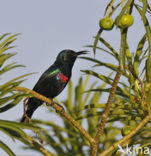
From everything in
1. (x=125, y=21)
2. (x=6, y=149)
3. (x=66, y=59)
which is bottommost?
(x=6, y=149)

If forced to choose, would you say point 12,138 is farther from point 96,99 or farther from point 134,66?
point 96,99

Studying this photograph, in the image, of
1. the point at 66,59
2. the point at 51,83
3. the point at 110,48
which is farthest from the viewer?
the point at 66,59

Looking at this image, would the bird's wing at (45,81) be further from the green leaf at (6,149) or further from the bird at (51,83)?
the green leaf at (6,149)

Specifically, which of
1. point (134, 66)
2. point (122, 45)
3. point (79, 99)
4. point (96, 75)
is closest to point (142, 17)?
point (122, 45)

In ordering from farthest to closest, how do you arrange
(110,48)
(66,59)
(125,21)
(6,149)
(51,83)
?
1. (66,59)
2. (51,83)
3. (110,48)
4. (6,149)
5. (125,21)

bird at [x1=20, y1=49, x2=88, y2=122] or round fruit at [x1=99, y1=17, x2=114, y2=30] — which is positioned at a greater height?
round fruit at [x1=99, y1=17, x2=114, y2=30]

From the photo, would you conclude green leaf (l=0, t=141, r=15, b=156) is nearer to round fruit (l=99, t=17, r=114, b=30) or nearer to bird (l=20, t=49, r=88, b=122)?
round fruit (l=99, t=17, r=114, b=30)

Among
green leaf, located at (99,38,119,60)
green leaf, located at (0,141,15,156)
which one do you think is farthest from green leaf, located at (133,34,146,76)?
green leaf, located at (0,141,15,156)

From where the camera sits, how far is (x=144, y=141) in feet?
10.3

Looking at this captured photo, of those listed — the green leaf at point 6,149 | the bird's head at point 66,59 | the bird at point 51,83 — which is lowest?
the green leaf at point 6,149

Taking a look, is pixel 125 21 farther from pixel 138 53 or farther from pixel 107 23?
pixel 138 53

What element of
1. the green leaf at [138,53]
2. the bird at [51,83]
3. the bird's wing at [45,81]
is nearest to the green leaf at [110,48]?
the green leaf at [138,53]

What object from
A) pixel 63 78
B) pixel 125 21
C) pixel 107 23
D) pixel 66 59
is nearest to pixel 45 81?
pixel 63 78

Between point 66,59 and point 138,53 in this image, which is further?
point 66,59
